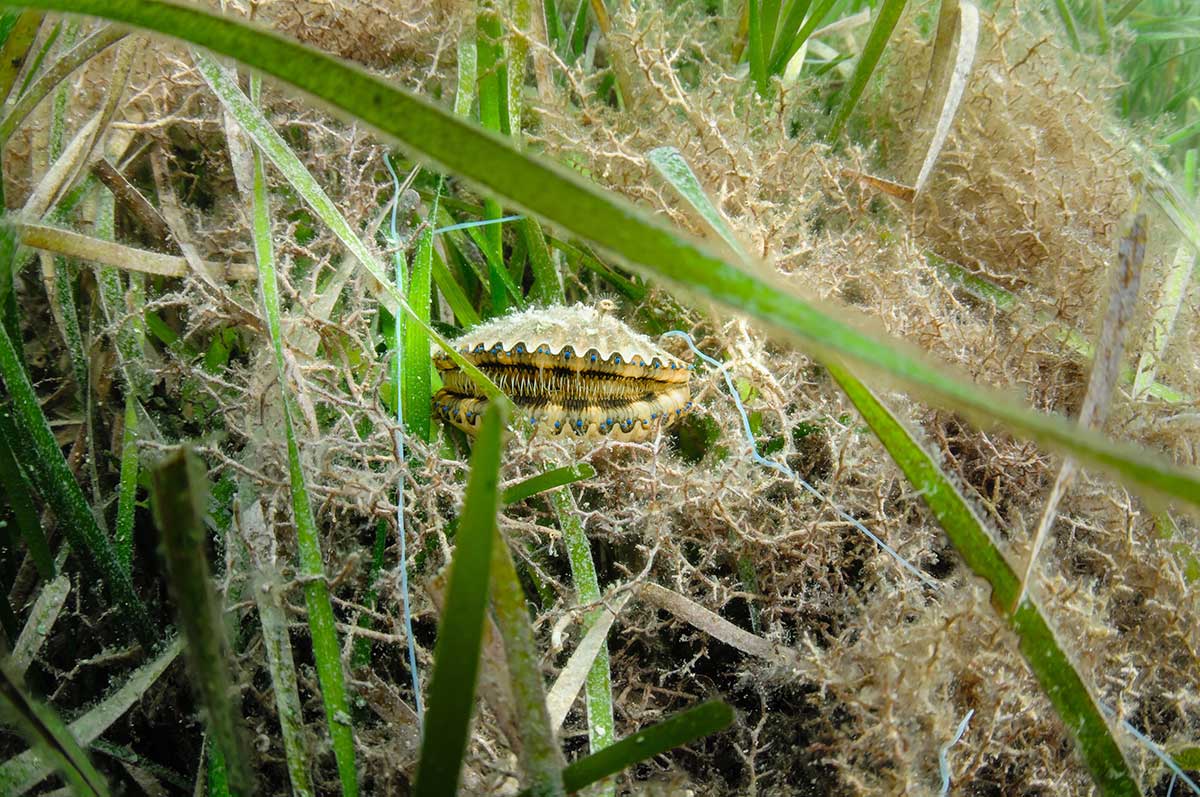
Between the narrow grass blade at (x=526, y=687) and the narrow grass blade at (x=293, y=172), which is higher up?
the narrow grass blade at (x=293, y=172)

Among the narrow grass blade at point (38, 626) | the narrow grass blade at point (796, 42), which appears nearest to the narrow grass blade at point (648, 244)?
the narrow grass blade at point (38, 626)

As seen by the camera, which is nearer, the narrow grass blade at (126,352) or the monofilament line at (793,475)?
the monofilament line at (793,475)

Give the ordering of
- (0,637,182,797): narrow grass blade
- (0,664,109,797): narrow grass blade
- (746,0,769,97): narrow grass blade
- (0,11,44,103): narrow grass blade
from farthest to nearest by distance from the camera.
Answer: (746,0,769,97): narrow grass blade
(0,11,44,103): narrow grass blade
(0,637,182,797): narrow grass blade
(0,664,109,797): narrow grass blade

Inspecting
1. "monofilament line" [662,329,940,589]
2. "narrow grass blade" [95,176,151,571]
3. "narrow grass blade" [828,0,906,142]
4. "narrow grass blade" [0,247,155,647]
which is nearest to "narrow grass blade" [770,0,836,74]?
"narrow grass blade" [828,0,906,142]

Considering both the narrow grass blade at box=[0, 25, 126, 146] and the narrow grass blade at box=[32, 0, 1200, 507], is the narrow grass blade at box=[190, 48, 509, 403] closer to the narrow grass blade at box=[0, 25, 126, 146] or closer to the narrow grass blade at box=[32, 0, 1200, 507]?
the narrow grass blade at box=[0, 25, 126, 146]

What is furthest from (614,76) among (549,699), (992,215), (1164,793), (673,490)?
(1164,793)

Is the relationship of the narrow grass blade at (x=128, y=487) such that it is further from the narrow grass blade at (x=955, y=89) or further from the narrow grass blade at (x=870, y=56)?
the narrow grass blade at (x=870, y=56)

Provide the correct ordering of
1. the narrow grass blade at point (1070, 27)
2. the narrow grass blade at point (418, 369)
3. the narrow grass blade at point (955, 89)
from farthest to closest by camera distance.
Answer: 1. the narrow grass blade at point (1070, 27)
2. the narrow grass blade at point (955, 89)
3. the narrow grass blade at point (418, 369)
